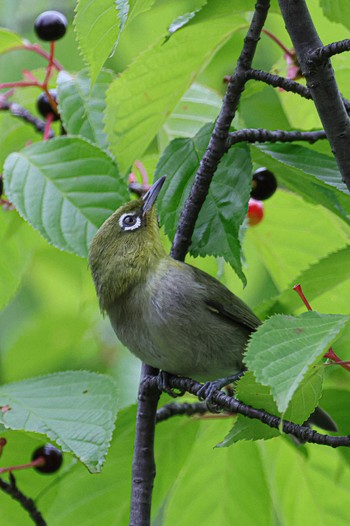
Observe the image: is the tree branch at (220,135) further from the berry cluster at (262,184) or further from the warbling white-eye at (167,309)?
the berry cluster at (262,184)

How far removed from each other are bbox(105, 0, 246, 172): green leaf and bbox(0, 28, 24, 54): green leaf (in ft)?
2.33

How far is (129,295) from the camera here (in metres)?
3.93

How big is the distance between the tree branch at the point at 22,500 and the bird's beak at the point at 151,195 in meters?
1.29

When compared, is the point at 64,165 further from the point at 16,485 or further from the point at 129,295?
the point at 16,485

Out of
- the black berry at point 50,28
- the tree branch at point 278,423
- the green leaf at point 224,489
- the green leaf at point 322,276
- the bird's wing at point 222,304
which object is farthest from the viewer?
the black berry at point 50,28

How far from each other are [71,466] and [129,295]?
780 millimetres

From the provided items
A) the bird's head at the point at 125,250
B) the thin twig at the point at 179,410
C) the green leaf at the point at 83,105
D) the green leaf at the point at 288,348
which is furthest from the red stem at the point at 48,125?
the green leaf at the point at 288,348

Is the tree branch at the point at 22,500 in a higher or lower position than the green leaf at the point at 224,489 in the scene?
higher

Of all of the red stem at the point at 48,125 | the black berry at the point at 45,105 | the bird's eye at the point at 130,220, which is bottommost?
the bird's eye at the point at 130,220

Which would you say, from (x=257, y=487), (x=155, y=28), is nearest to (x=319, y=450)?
(x=257, y=487)

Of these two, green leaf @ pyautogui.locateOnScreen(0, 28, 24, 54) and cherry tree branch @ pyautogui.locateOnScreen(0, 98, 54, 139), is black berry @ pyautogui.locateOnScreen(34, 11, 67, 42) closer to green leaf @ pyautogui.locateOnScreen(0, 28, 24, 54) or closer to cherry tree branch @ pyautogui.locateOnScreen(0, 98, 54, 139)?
green leaf @ pyautogui.locateOnScreen(0, 28, 24, 54)

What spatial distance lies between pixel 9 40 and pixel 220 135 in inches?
58.7

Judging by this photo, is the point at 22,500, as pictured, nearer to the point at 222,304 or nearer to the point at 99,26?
the point at 222,304

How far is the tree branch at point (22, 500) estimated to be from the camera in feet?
11.6
